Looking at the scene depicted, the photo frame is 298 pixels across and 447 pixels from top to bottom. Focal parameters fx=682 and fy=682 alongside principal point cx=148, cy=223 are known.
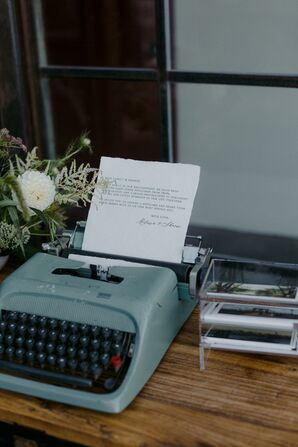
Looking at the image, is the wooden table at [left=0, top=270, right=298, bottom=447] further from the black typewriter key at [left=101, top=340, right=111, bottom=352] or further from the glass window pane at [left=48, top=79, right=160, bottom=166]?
the glass window pane at [left=48, top=79, right=160, bottom=166]

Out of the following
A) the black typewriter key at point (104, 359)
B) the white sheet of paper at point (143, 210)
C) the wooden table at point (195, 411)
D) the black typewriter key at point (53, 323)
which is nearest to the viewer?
the wooden table at point (195, 411)

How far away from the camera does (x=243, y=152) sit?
2.20m

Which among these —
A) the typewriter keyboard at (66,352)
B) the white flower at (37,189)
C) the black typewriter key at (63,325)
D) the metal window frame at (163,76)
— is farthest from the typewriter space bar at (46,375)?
the metal window frame at (163,76)

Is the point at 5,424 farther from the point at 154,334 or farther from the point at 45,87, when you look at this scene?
the point at 45,87

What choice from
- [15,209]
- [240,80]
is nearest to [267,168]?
[240,80]

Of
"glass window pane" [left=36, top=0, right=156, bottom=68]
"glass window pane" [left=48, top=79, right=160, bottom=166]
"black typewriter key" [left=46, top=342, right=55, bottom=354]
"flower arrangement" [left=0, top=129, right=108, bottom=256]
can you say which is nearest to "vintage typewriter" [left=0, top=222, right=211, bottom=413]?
"black typewriter key" [left=46, top=342, right=55, bottom=354]

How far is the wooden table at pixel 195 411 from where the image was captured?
122 centimetres

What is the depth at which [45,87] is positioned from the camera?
242 centimetres

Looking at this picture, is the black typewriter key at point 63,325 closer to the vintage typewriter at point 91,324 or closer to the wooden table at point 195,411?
the vintage typewriter at point 91,324

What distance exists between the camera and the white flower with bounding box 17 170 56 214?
62.5 inches

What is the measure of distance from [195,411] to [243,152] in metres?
1.11

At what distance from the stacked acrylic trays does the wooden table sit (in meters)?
0.05

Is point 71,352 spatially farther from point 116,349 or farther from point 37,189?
point 37,189

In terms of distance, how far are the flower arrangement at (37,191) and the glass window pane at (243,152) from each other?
0.65 meters
